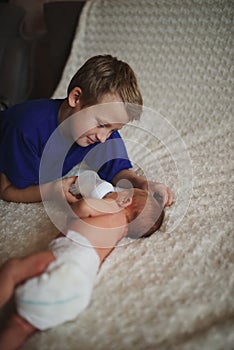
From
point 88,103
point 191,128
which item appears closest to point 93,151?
point 88,103

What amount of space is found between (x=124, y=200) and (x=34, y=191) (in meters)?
0.25

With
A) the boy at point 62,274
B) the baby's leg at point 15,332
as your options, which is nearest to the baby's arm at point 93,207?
the boy at point 62,274

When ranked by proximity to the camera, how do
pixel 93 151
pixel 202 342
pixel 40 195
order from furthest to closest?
1. pixel 93 151
2. pixel 40 195
3. pixel 202 342

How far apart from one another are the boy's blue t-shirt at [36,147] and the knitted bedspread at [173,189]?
0.30 ft

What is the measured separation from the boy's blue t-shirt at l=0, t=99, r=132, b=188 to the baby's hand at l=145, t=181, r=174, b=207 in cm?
15

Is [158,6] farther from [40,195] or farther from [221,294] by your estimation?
[221,294]

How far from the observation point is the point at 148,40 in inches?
52.8

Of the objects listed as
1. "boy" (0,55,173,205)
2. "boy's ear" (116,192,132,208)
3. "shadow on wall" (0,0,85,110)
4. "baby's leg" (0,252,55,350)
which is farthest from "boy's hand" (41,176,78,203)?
"shadow on wall" (0,0,85,110)

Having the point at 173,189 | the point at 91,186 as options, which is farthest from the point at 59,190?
the point at 173,189

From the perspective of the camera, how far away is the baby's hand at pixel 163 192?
939mm

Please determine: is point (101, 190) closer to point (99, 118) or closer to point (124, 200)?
point (124, 200)

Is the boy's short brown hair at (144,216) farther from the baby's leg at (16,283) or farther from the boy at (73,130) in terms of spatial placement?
the baby's leg at (16,283)

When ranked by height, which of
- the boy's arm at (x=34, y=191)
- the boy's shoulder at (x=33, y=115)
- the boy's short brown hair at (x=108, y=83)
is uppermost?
the boy's short brown hair at (x=108, y=83)

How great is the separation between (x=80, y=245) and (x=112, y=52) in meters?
0.90
